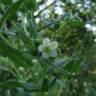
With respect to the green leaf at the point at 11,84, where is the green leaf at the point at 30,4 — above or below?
above

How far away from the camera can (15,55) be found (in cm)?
95

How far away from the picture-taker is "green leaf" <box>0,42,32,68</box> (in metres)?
0.94

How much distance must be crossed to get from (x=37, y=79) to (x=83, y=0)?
2.93 meters

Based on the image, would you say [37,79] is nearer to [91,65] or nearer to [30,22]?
[30,22]

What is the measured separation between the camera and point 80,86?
3.85 meters

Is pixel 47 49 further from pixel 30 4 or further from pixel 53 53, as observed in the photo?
pixel 30 4

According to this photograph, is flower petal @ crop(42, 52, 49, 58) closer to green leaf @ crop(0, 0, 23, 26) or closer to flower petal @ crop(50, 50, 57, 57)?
flower petal @ crop(50, 50, 57, 57)

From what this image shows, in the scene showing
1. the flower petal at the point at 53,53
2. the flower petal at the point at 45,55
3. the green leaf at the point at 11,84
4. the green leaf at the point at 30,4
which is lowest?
the green leaf at the point at 11,84

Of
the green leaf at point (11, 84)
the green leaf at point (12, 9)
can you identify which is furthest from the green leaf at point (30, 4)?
the green leaf at point (11, 84)

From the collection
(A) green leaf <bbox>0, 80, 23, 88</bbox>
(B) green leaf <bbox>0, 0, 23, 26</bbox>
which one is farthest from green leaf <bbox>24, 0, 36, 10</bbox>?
(A) green leaf <bbox>0, 80, 23, 88</bbox>

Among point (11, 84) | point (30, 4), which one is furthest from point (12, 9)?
point (11, 84)

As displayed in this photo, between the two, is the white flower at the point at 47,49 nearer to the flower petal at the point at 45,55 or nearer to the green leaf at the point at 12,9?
the flower petal at the point at 45,55

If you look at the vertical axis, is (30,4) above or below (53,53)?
above

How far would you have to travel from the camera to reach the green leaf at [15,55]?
942 millimetres
